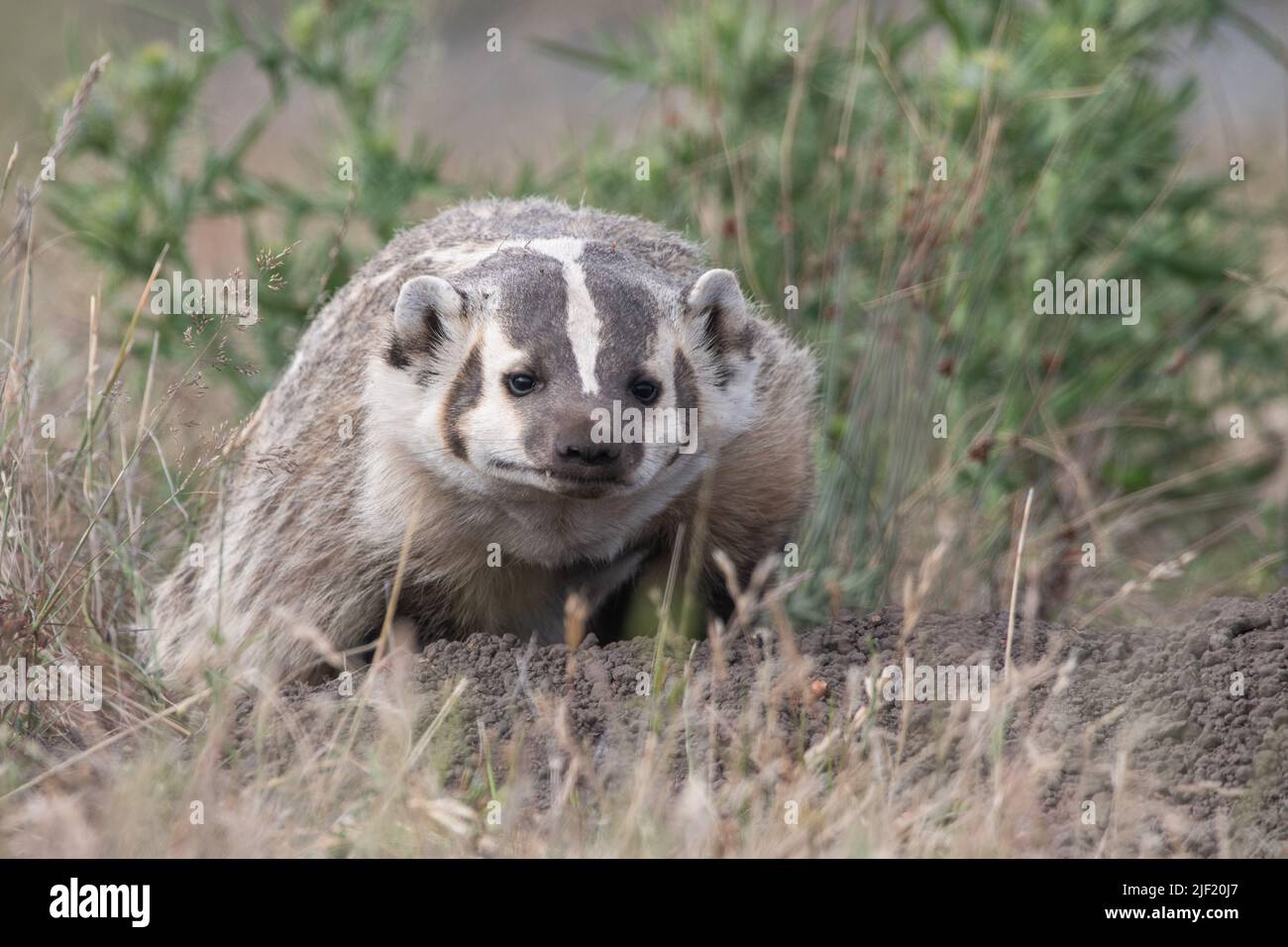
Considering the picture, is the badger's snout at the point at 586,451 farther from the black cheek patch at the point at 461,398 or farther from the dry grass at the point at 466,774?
the dry grass at the point at 466,774

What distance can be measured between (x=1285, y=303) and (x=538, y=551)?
4.53 meters

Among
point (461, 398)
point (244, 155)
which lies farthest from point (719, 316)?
point (244, 155)

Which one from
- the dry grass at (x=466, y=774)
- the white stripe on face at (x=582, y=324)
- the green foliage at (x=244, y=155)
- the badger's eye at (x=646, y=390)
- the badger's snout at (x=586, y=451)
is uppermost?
Answer: the green foliage at (x=244, y=155)

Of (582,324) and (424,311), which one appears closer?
(582,324)

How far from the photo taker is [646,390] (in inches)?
152

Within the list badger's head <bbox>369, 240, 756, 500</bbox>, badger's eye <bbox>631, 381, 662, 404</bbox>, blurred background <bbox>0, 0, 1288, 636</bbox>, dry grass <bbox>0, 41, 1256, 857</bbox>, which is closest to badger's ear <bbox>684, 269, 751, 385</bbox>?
badger's head <bbox>369, 240, 756, 500</bbox>

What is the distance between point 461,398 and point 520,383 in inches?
8.1

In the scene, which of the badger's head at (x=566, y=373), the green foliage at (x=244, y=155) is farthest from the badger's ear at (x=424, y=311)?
the green foliage at (x=244, y=155)

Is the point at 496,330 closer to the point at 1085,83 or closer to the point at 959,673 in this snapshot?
the point at 959,673

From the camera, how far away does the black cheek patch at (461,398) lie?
3928 mm

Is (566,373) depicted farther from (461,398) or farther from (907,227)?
(907,227)

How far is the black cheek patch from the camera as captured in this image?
12.9 ft
